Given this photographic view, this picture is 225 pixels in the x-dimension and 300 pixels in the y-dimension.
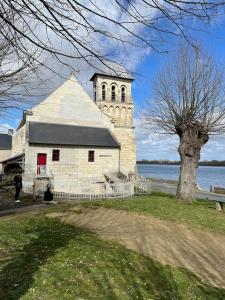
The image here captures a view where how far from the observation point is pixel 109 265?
807 centimetres

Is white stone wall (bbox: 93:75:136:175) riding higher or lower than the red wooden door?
higher

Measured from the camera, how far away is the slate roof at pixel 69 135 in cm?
3179

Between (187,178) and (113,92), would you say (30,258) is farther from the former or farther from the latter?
(113,92)

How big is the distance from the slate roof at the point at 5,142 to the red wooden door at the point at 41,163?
2917cm

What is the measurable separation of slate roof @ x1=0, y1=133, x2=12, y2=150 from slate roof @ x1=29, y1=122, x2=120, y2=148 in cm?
2700

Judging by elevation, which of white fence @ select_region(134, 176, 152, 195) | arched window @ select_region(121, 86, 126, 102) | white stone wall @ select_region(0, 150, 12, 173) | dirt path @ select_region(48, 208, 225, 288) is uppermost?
arched window @ select_region(121, 86, 126, 102)

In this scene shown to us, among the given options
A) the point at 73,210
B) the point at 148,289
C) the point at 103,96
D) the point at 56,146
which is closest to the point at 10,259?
the point at 148,289

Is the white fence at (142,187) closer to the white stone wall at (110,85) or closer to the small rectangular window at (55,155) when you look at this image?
the small rectangular window at (55,155)

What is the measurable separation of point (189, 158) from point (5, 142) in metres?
45.6

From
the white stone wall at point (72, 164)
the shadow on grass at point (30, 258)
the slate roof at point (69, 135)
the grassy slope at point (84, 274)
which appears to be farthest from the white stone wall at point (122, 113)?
the grassy slope at point (84, 274)

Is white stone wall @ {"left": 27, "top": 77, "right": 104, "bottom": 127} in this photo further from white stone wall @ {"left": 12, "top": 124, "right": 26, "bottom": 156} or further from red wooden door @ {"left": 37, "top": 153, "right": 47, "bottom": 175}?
white stone wall @ {"left": 12, "top": 124, "right": 26, "bottom": 156}

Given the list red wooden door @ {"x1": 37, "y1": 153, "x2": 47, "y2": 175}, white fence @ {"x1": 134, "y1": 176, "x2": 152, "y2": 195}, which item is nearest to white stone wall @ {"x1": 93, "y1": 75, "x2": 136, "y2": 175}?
red wooden door @ {"x1": 37, "y1": 153, "x2": 47, "y2": 175}

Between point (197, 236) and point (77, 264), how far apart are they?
5.56 m

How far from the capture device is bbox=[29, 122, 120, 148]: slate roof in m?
31.8
